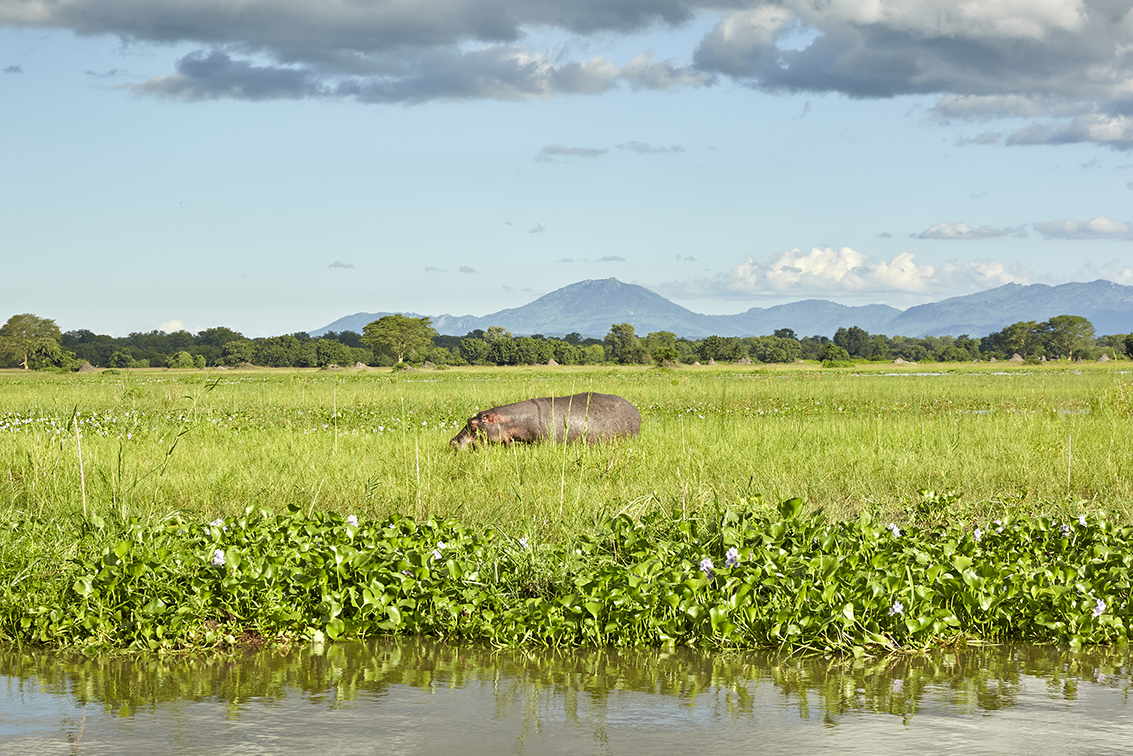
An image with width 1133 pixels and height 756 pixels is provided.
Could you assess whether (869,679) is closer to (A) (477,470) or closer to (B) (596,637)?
(B) (596,637)

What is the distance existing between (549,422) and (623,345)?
122299 millimetres

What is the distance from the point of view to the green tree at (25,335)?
9750 centimetres

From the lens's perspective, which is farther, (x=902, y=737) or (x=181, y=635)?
(x=181, y=635)

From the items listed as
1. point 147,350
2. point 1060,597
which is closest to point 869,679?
point 1060,597

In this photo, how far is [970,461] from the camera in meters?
10.0

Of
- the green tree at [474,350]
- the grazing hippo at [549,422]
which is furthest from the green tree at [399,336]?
the grazing hippo at [549,422]

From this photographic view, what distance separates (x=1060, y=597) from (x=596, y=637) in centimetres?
275

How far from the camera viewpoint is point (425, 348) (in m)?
130

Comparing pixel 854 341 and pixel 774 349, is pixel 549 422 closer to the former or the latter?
pixel 774 349

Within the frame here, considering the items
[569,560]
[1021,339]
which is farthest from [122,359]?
[1021,339]

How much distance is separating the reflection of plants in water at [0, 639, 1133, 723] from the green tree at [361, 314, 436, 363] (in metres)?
121

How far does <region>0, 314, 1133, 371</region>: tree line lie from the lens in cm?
10662

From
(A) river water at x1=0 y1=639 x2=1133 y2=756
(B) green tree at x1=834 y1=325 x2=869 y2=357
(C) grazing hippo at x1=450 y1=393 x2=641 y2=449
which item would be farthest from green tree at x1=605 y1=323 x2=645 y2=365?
(A) river water at x1=0 y1=639 x2=1133 y2=756

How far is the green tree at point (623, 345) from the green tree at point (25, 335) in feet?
238
